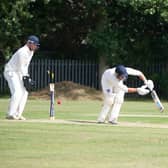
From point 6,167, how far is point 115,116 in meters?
9.17

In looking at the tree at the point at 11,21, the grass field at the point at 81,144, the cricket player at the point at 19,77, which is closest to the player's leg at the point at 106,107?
the grass field at the point at 81,144

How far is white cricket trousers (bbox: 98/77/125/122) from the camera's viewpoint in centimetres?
2103

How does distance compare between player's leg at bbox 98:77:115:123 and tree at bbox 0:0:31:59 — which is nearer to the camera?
player's leg at bbox 98:77:115:123

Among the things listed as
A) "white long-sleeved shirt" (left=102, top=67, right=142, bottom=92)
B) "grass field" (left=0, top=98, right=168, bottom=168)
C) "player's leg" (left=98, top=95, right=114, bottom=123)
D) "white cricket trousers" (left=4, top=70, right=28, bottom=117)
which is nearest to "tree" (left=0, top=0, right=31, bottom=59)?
"white cricket trousers" (left=4, top=70, right=28, bottom=117)

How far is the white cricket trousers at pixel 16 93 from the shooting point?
21.1 m

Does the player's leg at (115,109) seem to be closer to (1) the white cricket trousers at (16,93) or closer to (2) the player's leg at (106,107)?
(2) the player's leg at (106,107)

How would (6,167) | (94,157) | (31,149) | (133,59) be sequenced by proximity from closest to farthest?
(6,167), (94,157), (31,149), (133,59)

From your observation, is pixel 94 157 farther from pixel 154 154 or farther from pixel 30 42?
pixel 30 42

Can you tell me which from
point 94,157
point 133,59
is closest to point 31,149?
point 94,157

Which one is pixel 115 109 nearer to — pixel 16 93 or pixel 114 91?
pixel 114 91

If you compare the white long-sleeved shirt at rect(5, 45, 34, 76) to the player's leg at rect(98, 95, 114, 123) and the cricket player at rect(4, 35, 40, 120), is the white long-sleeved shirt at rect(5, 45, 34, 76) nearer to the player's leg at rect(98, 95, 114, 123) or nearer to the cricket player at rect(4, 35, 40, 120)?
the cricket player at rect(4, 35, 40, 120)

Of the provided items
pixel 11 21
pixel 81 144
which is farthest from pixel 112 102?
pixel 11 21

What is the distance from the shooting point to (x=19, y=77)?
21.3 meters

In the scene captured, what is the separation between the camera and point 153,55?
46719mm
